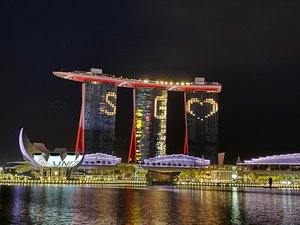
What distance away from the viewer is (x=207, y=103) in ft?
509

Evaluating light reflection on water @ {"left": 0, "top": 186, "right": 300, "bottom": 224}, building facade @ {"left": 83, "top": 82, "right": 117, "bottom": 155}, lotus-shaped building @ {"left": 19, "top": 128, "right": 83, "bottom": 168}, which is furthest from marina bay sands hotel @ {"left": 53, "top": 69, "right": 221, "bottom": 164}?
light reflection on water @ {"left": 0, "top": 186, "right": 300, "bottom": 224}

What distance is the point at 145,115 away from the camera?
150125mm

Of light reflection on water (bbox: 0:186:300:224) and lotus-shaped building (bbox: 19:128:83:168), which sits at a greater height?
lotus-shaped building (bbox: 19:128:83:168)

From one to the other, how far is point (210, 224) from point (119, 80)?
111113 mm

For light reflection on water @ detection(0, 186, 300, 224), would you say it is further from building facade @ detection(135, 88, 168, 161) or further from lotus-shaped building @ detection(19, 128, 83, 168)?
building facade @ detection(135, 88, 168, 161)

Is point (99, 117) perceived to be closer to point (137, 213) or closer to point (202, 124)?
point (202, 124)

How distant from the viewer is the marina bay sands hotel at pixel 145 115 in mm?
136750

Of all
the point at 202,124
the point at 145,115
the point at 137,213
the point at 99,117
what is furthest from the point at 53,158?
the point at 137,213

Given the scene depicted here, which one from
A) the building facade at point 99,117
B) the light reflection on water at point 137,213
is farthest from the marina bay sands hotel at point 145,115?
the light reflection on water at point 137,213

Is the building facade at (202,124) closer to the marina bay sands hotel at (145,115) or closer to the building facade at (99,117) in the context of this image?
the marina bay sands hotel at (145,115)

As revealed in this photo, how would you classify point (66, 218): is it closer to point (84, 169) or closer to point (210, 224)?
point (210, 224)

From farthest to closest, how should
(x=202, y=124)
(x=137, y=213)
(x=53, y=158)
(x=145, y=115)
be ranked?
(x=202, y=124), (x=145, y=115), (x=53, y=158), (x=137, y=213)

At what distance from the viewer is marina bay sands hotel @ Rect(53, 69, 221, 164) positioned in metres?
137

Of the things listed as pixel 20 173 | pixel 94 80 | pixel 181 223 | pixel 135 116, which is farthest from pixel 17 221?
pixel 135 116
